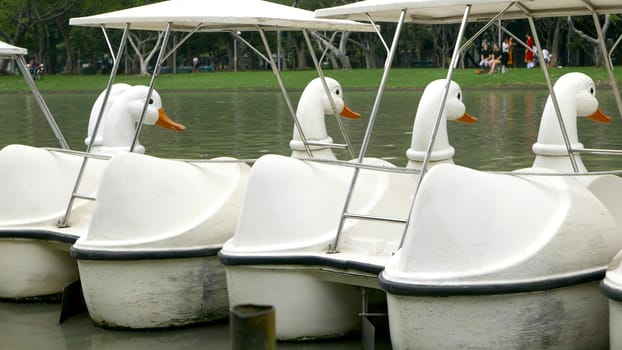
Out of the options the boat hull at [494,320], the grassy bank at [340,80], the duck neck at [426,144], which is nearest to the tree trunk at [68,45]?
the grassy bank at [340,80]

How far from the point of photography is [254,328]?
444 cm

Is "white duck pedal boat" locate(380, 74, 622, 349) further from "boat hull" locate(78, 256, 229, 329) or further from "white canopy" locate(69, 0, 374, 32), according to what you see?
"white canopy" locate(69, 0, 374, 32)

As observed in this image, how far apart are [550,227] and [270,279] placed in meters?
1.98

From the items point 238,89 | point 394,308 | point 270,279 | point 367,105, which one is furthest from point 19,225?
point 238,89

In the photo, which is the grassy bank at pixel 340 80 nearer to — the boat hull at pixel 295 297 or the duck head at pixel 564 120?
the duck head at pixel 564 120

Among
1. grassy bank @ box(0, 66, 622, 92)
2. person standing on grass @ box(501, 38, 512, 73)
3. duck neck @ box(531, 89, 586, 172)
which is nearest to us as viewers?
duck neck @ box(531, 89, 586, 172)

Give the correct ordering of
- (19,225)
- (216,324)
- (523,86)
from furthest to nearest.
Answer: (523,86)
(19,225)
(216,324)

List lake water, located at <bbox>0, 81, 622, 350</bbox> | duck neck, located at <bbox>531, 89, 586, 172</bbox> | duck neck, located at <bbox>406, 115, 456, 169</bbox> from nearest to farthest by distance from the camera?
1. lake water, located at <bbox>0, 81, 622, 350</bbox>
2. duck neck, located at <bbox>406, 115, 456, 169</bbox>
3. duck neck, located at <bbox>531, 89, 586, 172</bbox>

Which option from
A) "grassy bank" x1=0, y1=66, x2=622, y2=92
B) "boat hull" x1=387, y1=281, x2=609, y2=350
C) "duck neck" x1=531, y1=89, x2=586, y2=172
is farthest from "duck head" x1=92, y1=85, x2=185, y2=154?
"grassy bank" x1=0, y1=66, x2=622, y2=92

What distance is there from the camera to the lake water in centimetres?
838

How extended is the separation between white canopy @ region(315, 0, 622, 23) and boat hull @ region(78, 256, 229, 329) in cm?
200

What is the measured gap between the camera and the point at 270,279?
25.7 feet

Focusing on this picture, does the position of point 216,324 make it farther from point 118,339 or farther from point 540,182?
point 540,182

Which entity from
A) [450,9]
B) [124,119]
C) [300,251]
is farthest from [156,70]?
[300,251]
